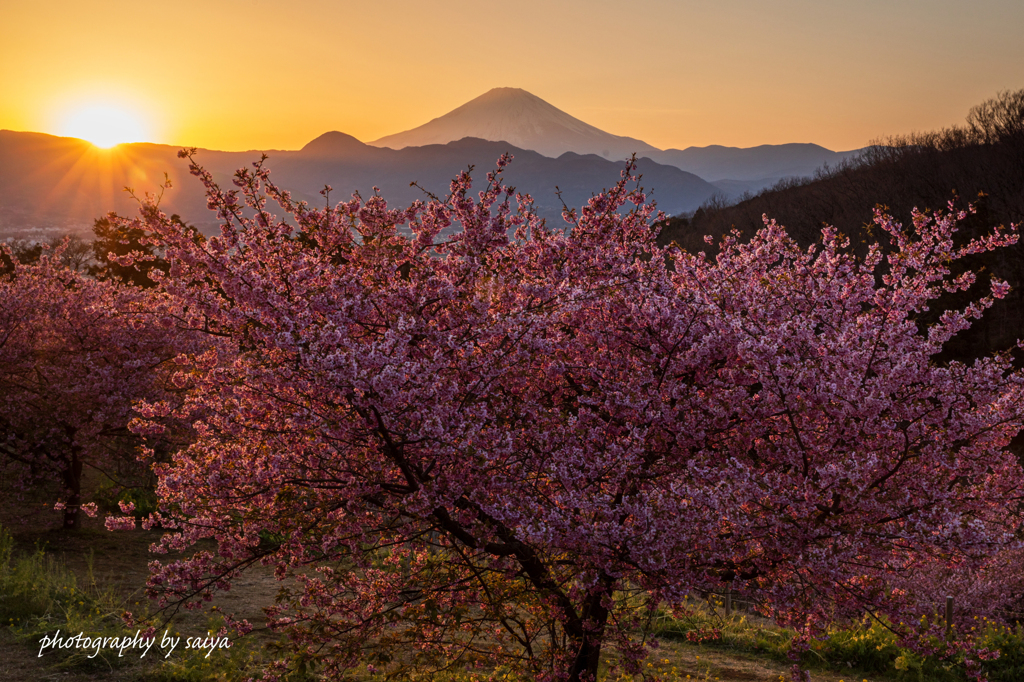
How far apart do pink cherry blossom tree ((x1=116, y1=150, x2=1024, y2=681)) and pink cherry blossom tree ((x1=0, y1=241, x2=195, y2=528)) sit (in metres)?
6.47

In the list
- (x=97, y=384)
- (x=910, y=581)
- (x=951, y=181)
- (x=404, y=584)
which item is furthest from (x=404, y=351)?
(x=951, y=181)

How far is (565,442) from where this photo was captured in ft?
16.8

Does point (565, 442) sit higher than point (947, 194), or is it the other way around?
point (947, 194)

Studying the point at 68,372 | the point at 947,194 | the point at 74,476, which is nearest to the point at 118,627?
the point at 68,372

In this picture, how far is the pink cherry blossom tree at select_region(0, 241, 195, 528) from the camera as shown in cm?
1200

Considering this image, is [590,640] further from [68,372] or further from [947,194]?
[947,194]

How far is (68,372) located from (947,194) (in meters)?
40.3

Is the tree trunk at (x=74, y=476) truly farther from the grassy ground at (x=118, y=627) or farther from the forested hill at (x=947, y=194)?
the forested hill at (x=947, y=194)

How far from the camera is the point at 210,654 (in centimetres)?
796

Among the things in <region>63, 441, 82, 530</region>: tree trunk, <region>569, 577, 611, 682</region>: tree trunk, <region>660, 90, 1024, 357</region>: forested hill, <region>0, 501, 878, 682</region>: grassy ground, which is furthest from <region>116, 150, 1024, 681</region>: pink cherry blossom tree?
<region>660, 90, 1024, 357</region>: forested hill

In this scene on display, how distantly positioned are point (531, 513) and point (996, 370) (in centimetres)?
366

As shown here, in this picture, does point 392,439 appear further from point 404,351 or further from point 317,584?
point 317,584

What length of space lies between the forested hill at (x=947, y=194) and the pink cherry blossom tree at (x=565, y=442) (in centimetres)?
2224

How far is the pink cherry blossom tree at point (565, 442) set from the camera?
4.50 meters
